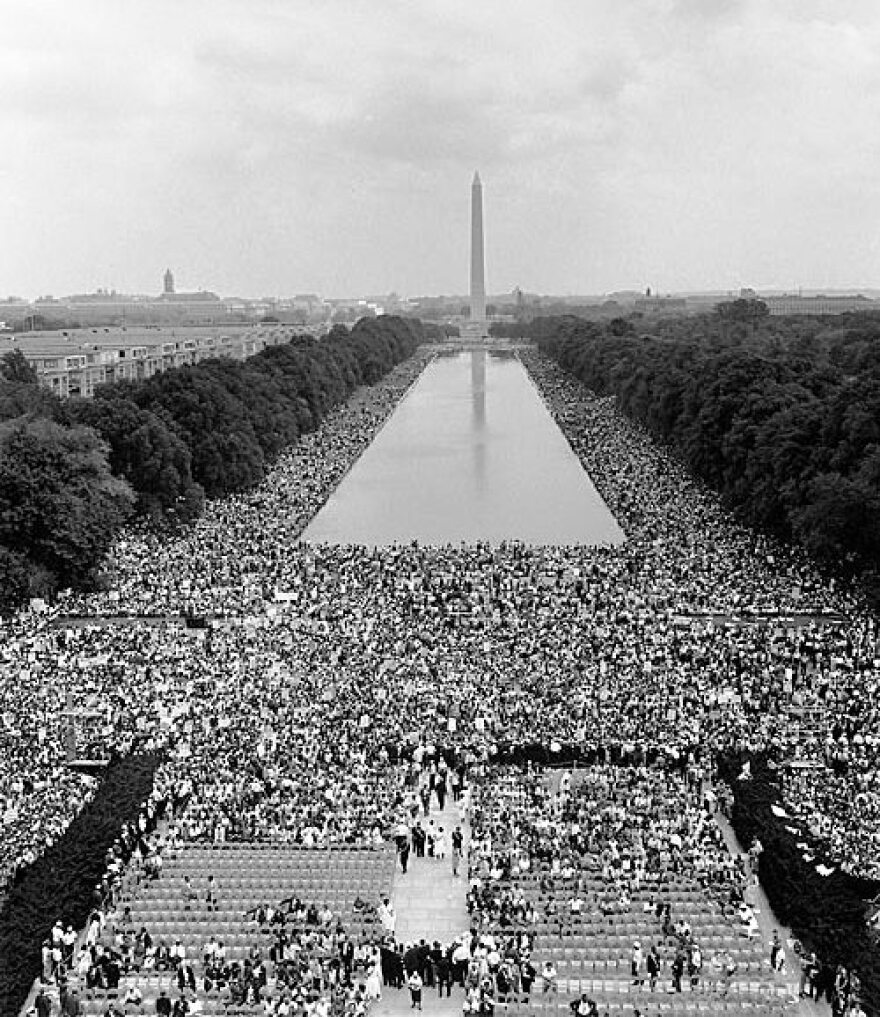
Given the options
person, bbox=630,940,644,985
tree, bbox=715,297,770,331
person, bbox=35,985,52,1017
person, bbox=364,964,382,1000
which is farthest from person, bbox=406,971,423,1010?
tree, bbox=715,297,770,331

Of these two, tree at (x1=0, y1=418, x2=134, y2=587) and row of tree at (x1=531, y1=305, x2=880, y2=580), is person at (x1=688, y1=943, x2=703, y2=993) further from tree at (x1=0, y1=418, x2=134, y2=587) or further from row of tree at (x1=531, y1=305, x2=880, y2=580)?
tree at (x1=0, y1=418, x2=134, y2=587)

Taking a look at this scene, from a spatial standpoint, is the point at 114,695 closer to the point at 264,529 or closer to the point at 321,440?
the point at 264,529

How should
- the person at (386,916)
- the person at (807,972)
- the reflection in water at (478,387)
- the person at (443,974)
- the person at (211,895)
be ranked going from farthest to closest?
1. the reflection in water at (478,387)
2. the person at (211,895)
3. the person at (386,916)
4. the person at (443,974)
5. the person at (807,972)

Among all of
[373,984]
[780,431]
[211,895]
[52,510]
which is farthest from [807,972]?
[780,431]

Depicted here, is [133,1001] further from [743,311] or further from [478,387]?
[743,311]

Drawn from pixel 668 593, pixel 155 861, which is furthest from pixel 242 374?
pixel 155 861

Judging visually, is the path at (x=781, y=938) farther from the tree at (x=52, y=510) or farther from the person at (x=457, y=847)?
the tree at (x=52, y=510)

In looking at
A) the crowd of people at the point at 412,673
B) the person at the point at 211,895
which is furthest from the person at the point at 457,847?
the person at the point at 211,895
